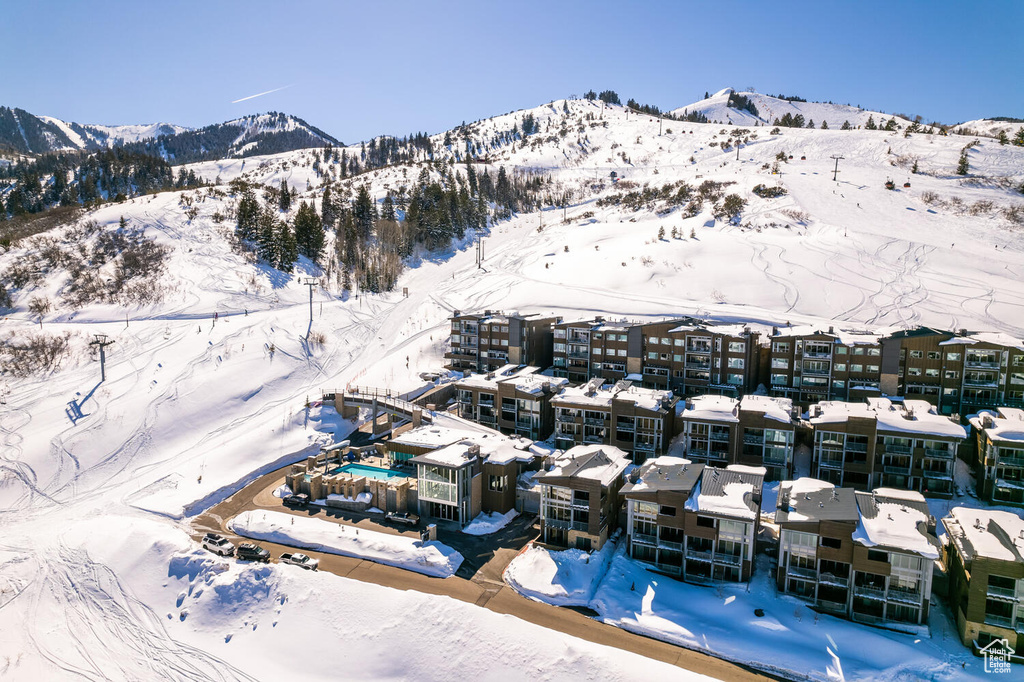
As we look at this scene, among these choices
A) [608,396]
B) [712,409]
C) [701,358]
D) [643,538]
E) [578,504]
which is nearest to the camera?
[643,538]

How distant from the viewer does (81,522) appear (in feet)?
113

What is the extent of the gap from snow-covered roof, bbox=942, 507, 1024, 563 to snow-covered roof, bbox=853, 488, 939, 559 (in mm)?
1231

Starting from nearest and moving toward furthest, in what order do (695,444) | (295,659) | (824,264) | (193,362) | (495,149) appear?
(295,659) < (695,444) < (193,362) < (824,264) < (495,149)

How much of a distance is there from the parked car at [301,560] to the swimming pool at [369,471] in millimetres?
9481

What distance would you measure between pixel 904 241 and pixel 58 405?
95.4 m

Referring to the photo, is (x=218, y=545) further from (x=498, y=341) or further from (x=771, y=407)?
(x=771, y=407)

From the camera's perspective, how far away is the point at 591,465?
35.1 m

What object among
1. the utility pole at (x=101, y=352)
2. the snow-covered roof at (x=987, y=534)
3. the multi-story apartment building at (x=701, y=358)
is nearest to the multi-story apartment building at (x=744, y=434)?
the multi-story apartment building at (x=701, y=358)

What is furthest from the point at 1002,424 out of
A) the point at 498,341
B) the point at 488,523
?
the point at 498,341

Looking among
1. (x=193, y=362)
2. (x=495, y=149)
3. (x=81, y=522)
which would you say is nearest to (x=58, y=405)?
(x=193, y=362)

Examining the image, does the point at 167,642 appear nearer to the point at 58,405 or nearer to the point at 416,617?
the point at 416,617

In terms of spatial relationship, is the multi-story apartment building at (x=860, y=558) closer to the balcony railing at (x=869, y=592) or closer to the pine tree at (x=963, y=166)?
the balcony railing at (x=869, y=592)

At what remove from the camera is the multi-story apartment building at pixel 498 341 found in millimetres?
56438

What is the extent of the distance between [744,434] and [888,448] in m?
8.96
